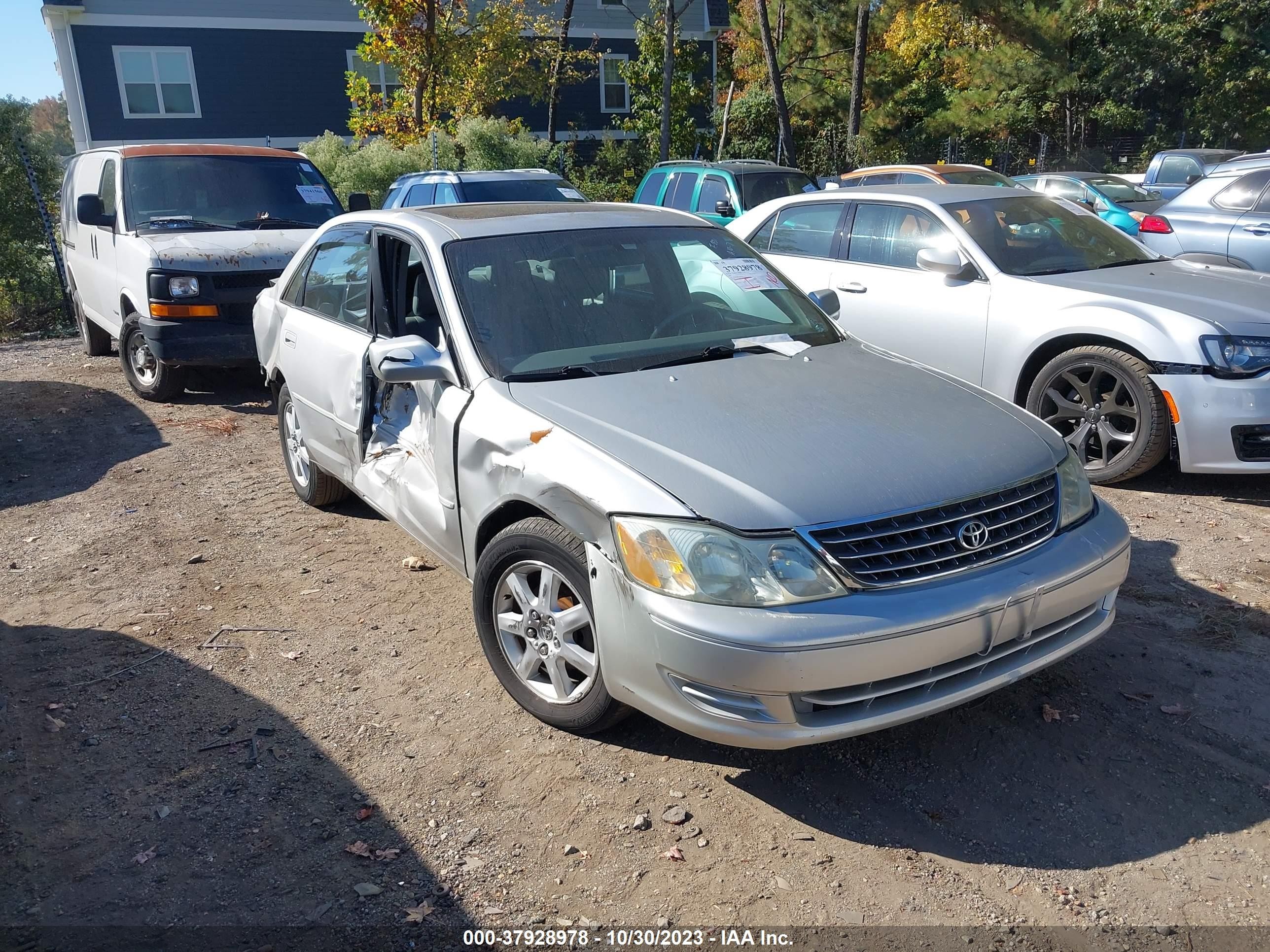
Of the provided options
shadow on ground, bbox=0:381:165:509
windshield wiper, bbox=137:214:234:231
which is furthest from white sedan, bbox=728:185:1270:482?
shadow on ground, bbox=0:381:165:509

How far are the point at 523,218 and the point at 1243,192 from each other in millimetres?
8106

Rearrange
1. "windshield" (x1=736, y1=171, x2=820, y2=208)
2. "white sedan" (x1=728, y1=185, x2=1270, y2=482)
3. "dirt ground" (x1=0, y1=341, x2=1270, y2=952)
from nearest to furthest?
"dirt ground" (x1=0, y1=341, x2=1270, y2=952)
"white sedan" (x1=728, y1=185, x2=1270, y2=482)
"windshield" (x1=736, y1=171, x2=820, y2=208)

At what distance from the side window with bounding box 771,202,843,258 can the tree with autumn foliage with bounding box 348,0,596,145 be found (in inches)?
495

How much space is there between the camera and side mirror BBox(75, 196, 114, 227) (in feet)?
27.9

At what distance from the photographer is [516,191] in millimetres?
12023

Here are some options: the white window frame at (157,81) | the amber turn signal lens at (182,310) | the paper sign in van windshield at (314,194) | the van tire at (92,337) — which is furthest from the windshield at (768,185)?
the white window frame at (157,81)

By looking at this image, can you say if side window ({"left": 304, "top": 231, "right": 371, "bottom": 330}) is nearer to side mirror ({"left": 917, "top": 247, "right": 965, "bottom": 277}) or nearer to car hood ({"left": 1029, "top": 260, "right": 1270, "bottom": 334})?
side mirror ({"left": 917, "top": 247, "right": 965, "bottom": 277})

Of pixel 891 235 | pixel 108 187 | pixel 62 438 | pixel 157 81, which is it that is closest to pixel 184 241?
pixel 108 187

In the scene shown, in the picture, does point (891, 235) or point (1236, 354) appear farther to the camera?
point (891, 235)

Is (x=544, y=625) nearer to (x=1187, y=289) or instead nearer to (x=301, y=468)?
(x=301, y=468)

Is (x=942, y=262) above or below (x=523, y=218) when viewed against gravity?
below

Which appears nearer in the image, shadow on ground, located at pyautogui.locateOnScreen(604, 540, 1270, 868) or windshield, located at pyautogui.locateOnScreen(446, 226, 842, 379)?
shadow on ground, located at pyautogui.locateOnScreen(604, 540, 1270, 868)

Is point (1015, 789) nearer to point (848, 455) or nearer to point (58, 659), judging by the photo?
point (848, 455)

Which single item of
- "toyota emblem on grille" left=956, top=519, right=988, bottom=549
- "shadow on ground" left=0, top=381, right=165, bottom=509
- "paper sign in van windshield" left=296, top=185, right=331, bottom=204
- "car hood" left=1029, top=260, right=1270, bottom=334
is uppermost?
"paper sign in van windshield" left=296, top=185, right=331, bottom=204
